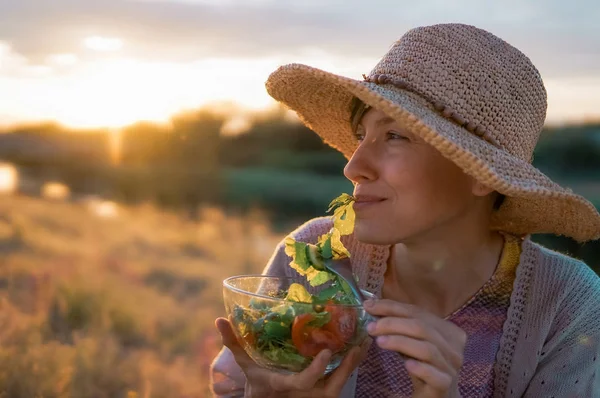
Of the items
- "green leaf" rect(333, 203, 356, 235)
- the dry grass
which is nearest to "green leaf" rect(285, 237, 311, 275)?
"green leaf" rect(333, 203, 356, 235)

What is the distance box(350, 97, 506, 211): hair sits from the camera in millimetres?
2406

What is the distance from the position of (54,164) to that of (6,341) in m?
17.8

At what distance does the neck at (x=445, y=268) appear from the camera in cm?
247

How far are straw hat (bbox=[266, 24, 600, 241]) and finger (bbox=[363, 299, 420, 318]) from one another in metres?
0.52

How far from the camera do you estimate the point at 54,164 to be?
20.7 m

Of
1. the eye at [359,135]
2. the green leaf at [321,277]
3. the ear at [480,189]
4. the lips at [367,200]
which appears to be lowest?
the green leaf at [321,277]

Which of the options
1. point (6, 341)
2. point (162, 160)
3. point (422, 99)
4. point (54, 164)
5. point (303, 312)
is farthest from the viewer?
point (54, 164)

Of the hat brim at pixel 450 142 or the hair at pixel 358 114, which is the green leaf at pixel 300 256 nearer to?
the hat brim at pixel 450 142

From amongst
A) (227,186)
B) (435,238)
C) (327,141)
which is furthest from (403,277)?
(227,186)

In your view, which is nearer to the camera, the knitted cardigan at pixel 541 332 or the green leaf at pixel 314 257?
the green leaf at pixel 314 257

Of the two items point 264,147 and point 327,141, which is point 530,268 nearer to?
point 327,141

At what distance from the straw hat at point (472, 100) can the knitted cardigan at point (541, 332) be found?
22 centimetres

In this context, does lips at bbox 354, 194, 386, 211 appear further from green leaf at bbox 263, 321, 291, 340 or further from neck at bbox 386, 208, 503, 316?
green leaf at bbox 263, 321, 291, 340

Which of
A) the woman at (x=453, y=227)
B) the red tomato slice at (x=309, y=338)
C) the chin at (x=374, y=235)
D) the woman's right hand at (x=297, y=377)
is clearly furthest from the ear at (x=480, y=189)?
the red tomato slice at (x=309, y=338)
